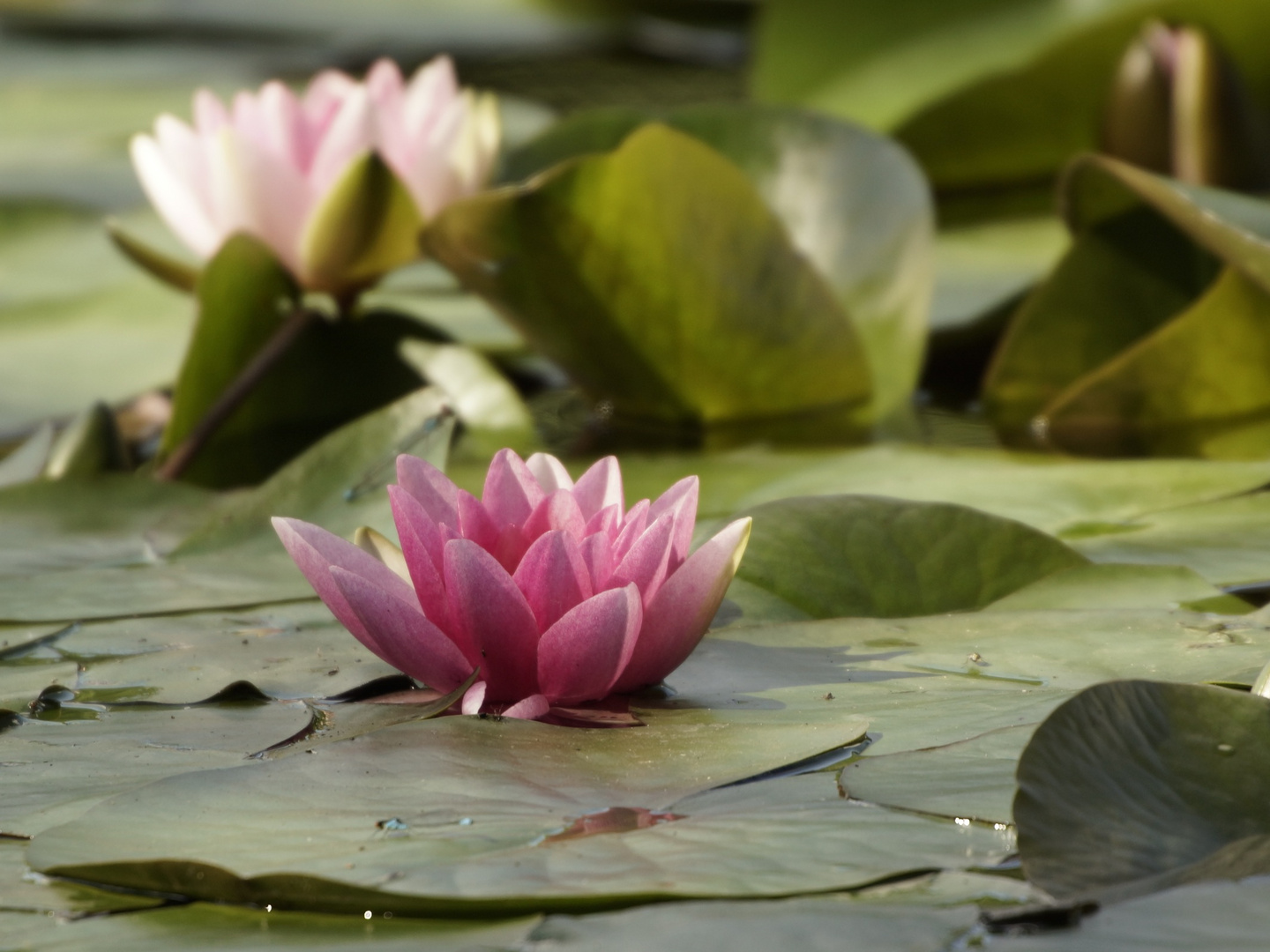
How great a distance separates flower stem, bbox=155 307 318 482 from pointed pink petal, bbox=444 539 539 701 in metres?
0.69

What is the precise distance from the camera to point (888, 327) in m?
1.65

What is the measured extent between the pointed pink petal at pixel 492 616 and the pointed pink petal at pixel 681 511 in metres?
0.10

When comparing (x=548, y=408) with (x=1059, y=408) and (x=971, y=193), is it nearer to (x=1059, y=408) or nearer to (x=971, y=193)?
(x=1059, y=408)

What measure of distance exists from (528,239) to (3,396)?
0.62 meters

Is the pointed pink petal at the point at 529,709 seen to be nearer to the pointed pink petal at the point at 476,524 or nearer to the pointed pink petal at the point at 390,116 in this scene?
the pointed pink petal at the point at 476,524

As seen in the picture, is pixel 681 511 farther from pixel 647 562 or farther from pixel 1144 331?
pixel 1144 331

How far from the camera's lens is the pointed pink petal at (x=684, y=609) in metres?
0.80

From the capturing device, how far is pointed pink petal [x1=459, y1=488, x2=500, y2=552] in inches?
32.6

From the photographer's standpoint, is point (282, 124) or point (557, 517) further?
point (282, 124)

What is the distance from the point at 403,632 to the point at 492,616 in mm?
51

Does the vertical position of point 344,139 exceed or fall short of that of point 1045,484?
it exceeds it

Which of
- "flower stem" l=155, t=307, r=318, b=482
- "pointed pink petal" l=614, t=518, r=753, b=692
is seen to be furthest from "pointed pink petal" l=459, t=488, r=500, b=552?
"flower stem" l=155, t=307, r=318, b=482

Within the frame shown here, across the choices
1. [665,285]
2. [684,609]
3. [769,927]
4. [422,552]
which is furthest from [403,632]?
[665,285]

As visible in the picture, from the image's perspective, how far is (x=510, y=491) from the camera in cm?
85
